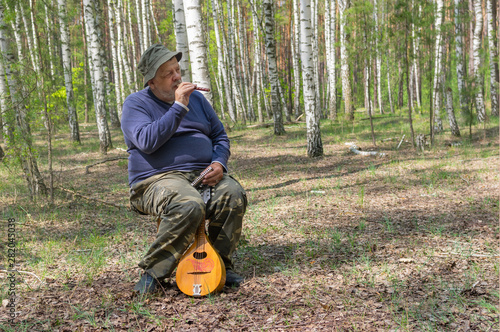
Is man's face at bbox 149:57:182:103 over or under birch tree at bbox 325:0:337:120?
under

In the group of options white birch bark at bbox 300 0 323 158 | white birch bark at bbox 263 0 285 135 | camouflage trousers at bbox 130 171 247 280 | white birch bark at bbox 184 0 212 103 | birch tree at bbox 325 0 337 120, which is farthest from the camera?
birch tree at bbox 325 0 337 120

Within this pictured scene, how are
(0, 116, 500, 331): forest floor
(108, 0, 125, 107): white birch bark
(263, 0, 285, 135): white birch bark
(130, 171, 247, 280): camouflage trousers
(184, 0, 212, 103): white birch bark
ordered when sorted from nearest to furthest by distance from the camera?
(0, 116, 500, 331): forest floor → (130, 171, 247, 280): camouflage trousers → (184, 0, 212, 103): white birch bark → (263, 0, 285, 135): white birch bark → (108, 0, 125, 107): white birch bark

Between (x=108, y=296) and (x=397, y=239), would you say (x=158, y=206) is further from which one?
(x=397, y=239)

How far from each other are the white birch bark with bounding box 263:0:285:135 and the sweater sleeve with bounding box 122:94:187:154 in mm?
9926

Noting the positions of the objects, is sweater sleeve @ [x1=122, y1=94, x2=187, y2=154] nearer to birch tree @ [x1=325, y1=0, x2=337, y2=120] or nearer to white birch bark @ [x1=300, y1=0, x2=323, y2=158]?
white birch bark @ [x1=300, y1=0, x2=323, y2=158]

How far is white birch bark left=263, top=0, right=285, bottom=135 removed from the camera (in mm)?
11977

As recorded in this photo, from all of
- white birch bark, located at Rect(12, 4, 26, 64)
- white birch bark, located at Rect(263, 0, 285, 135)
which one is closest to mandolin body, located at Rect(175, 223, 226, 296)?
white birch bark, located at Rect(12, 4, 26, 64)

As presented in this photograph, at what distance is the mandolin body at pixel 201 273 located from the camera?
2760 mm

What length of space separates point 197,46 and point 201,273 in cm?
366

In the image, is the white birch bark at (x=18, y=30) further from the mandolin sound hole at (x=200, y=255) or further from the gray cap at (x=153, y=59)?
the mandolin sound hole at (x=200, y=255)

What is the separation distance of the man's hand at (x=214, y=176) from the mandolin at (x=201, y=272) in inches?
18.5

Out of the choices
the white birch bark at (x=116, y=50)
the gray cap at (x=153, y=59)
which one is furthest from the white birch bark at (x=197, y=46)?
the white birch bark at (x=116, y=50)

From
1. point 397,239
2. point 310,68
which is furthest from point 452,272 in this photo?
point 310,68

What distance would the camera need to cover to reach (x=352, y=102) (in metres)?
16.3
